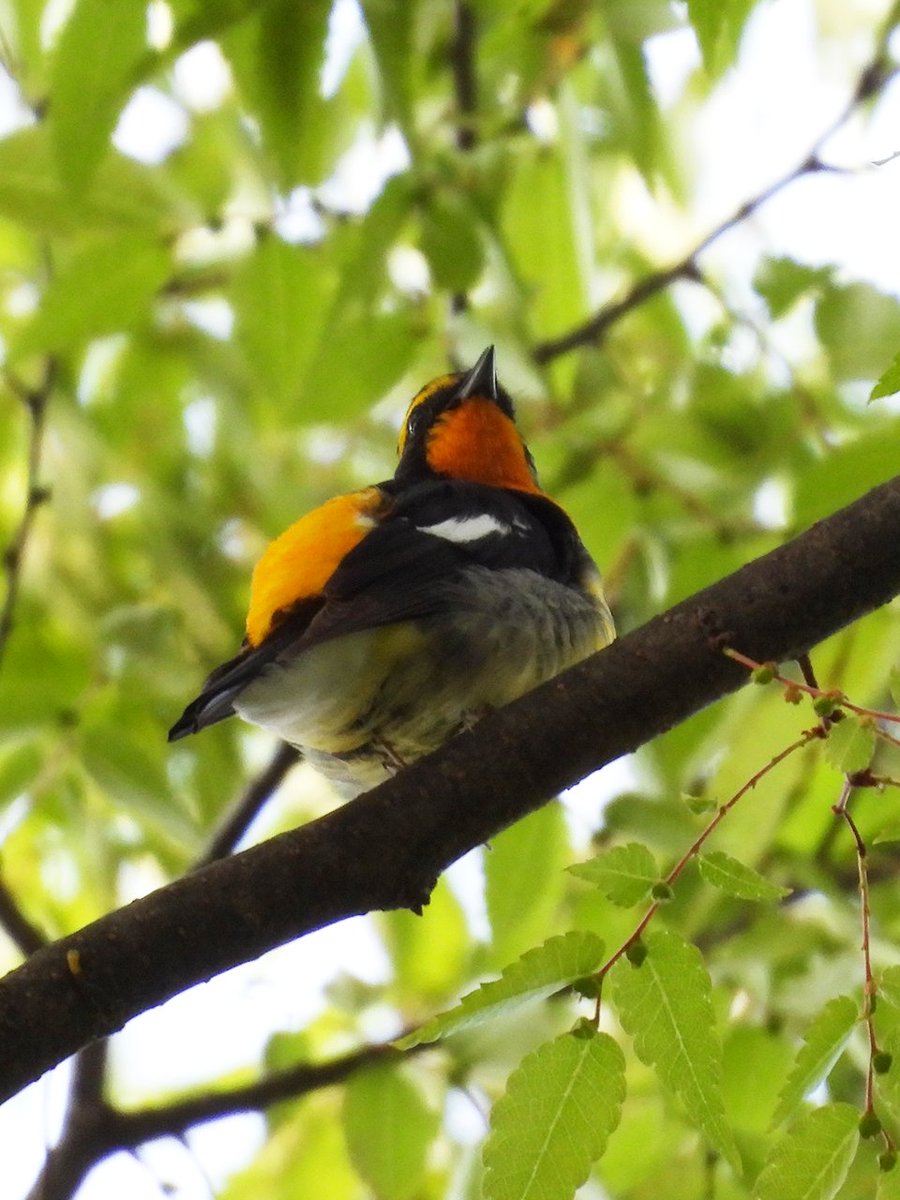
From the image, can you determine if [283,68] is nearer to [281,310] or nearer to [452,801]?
[281,310]

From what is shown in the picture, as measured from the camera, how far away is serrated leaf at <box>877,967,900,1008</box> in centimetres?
150

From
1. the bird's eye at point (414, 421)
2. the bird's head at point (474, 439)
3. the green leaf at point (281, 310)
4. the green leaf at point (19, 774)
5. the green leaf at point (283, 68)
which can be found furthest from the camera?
the bird's eye at point (414, 421)

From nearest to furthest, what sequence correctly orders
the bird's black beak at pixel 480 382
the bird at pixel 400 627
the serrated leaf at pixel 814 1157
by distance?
the serrated leaf at pixel 814 1157, the bird at pixel 400 627, the bird's black beak at pixel 480 382

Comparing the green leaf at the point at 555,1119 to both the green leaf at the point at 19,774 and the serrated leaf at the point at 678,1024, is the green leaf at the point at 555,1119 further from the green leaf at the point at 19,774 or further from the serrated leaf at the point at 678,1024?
the green leaf at the point at 19,774

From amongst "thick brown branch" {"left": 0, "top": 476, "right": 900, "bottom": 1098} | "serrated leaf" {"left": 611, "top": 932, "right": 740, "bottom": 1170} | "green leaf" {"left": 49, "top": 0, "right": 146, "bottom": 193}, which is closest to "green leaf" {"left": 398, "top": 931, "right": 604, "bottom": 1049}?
"serrated leaf" {"left": 611, "top": 932, "right": 740, "bottom": 1170}

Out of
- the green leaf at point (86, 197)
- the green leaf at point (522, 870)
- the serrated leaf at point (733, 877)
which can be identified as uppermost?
the green leaf at point (86, 197)

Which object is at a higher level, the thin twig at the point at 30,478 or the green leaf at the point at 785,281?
the thin twig at the point at 30,478

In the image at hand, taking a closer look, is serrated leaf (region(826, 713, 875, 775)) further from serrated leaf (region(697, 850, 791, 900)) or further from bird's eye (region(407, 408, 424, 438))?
bird's eye (region(407, 408, 424, 438))

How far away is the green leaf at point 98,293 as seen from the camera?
9.56 feet

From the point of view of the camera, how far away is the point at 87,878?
3.57 meters

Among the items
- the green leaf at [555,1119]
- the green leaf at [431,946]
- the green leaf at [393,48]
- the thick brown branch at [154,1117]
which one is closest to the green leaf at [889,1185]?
the green leaf at [555,1119]

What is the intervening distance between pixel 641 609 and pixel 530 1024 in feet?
3.51

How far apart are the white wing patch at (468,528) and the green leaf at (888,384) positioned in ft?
5.21

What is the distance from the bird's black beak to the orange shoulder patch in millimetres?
611
